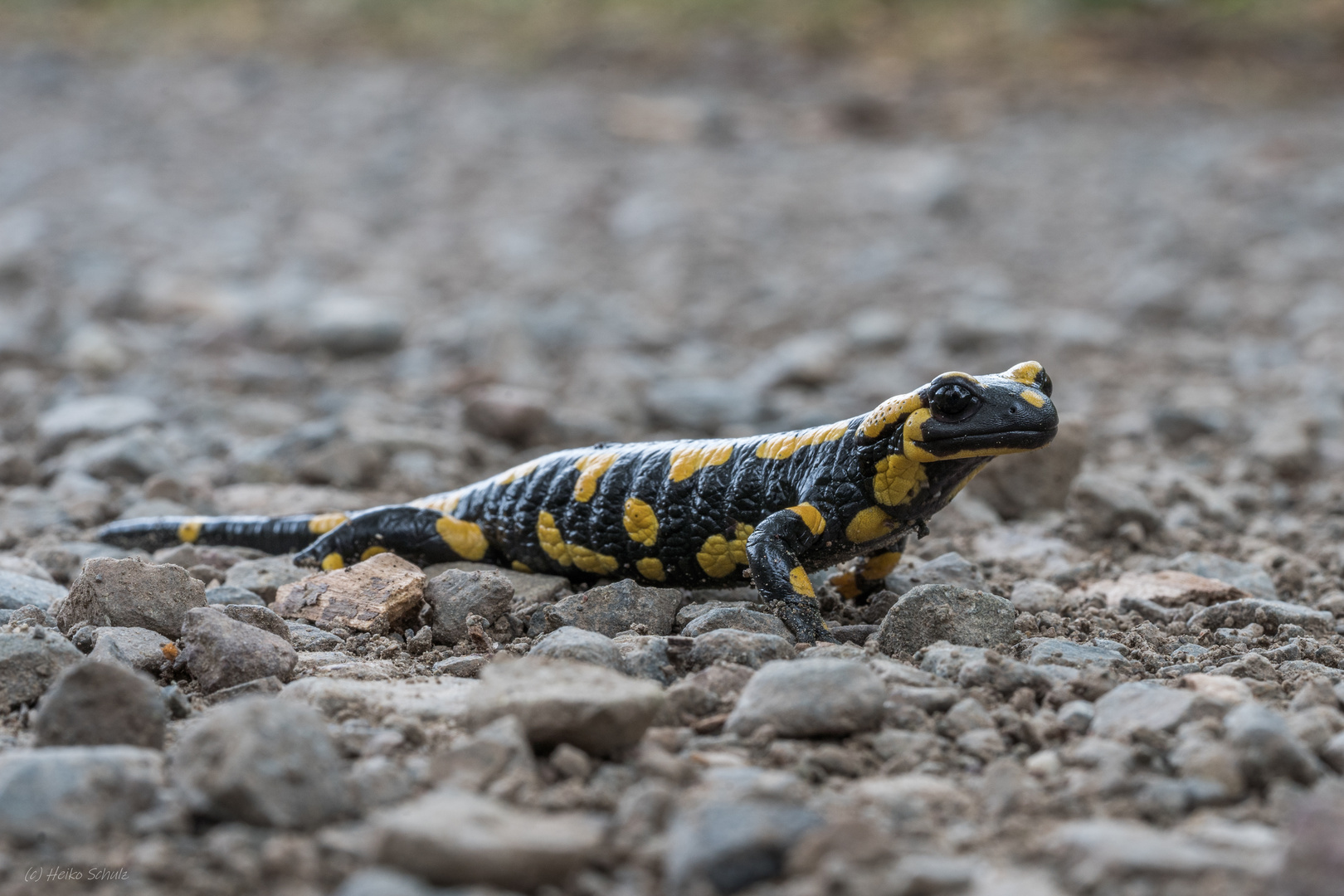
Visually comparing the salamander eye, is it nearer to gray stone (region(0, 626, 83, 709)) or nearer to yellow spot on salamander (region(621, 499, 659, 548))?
yellow spot on salamander (region(621, 499, 659, 548))

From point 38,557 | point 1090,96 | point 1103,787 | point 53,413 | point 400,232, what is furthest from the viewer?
point 1090,96

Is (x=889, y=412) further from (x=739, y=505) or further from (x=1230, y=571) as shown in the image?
(x=1230, y=571)

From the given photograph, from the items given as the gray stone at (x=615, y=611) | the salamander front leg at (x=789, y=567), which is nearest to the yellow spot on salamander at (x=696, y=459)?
the salamander front leg at (x=789, y=567)

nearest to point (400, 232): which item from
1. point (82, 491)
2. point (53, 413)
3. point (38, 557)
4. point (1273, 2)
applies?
point (53, 413)

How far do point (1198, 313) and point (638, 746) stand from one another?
8832 mm

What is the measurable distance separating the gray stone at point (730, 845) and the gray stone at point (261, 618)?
201cm

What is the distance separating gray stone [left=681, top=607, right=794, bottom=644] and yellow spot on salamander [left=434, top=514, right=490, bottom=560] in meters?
1.41

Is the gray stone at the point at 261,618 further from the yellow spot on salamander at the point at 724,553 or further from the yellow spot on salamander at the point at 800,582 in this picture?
the yellow spot on salamander at the point at 800,582

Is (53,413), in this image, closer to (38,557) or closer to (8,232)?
(38,557)

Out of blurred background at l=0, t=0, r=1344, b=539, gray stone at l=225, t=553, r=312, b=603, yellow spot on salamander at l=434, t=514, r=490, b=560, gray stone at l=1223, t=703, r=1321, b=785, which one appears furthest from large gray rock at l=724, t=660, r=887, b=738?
blurred background at l=0, t=0, r=1344, b=539

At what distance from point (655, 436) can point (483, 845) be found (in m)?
5.65

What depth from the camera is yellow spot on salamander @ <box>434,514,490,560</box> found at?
5.81 metres

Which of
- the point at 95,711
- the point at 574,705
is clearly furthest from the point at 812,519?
the point at 95,711

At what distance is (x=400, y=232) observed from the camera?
1391 cm
